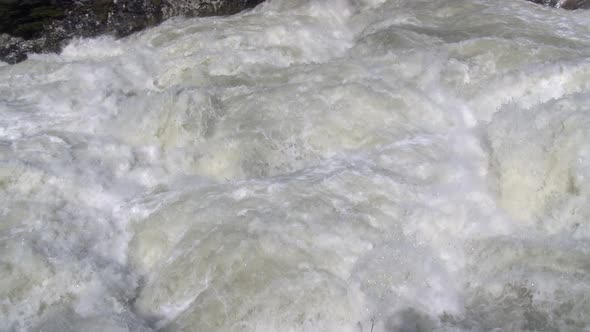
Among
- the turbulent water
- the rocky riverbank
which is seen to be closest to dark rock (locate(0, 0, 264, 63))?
the rocky riverbank

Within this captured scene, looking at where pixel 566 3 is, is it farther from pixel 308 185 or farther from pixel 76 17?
pixel 76 17

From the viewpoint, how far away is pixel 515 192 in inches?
183

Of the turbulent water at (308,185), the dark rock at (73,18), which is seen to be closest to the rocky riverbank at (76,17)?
the dark rock at (73,18)

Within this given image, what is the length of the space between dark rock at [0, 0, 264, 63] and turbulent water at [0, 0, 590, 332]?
2.97ft

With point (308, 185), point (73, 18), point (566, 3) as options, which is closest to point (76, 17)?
point (73, 18)

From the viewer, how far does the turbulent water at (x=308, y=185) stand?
3.68 meters

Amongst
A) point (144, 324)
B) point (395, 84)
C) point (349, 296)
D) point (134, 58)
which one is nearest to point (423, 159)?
point (395, 84)

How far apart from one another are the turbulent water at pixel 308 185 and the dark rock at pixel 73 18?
0.91 metres

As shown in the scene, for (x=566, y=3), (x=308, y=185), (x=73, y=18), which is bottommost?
(x=73, y=18)

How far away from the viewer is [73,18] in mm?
8680

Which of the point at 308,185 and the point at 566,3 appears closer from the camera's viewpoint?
the point at 308,185

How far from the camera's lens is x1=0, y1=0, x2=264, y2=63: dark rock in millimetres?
8227

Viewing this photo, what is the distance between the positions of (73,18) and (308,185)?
19.9 feet

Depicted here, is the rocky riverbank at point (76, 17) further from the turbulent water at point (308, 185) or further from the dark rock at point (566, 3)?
the turbulent water at point (308, 185)
